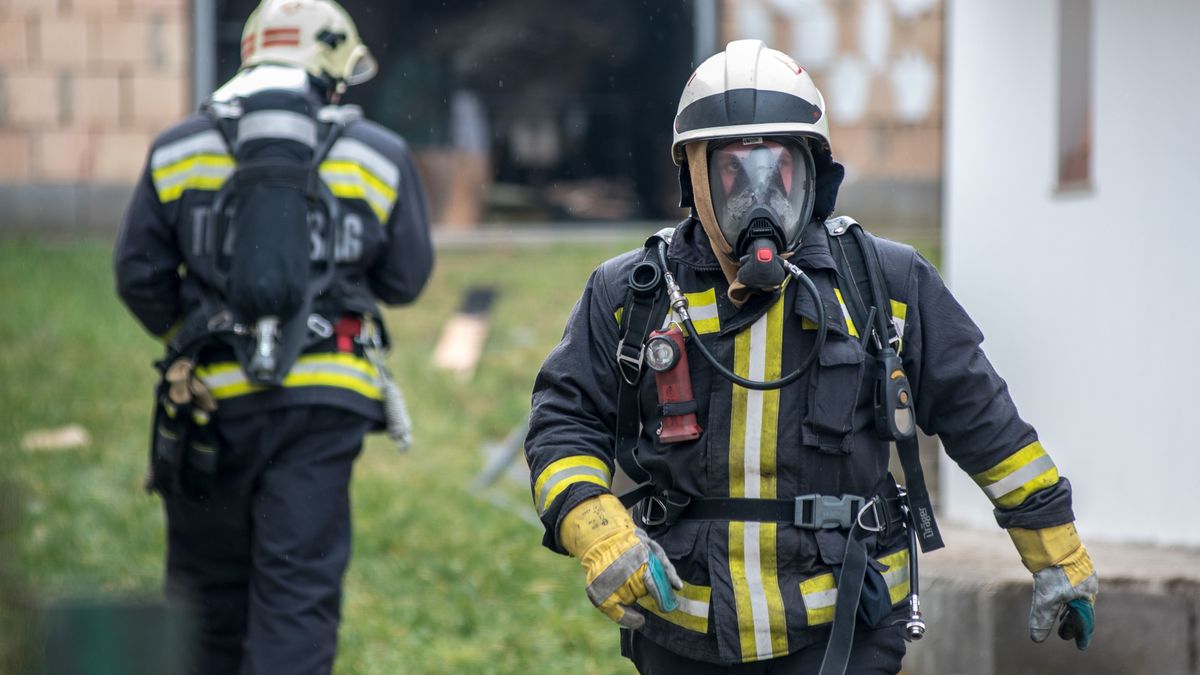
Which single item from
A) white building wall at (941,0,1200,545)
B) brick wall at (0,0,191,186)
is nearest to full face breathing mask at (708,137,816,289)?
white building wall at (941,0,1200,545)

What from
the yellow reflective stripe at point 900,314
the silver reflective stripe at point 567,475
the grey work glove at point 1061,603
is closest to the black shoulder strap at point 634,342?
the silver reflective stripe at point 567,475

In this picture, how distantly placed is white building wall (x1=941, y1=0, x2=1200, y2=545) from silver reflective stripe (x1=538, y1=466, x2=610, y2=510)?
3168 mm

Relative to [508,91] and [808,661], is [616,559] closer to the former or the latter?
[808,661]

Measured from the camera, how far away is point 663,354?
3.23 metres

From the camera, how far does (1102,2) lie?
6035mm

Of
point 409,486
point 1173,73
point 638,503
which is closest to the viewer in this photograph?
point 638,503

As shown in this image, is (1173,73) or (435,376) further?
(435,376)

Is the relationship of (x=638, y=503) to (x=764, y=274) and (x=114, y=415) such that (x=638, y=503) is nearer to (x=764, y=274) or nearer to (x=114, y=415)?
(x=764, y=274)

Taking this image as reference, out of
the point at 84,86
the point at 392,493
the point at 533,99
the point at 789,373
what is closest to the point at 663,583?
the point at 789,373

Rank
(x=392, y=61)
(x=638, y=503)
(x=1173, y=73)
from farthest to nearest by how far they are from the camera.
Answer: (x=392, y=61) < (x=1173, y=73) < (x=638, y=503)

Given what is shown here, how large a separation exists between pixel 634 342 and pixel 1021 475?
0.85 metres

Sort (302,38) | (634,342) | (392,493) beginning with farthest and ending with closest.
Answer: (392,493) < (302,38) < (634,342)

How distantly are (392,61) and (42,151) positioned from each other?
349 cm

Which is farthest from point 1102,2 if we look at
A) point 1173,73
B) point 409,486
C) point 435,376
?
point 435,376
